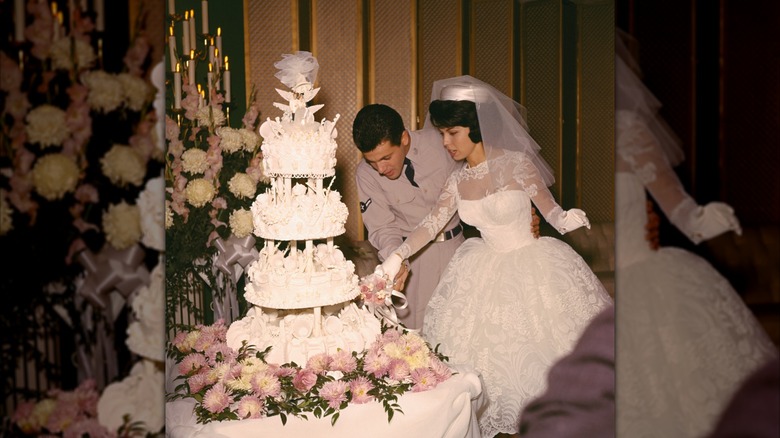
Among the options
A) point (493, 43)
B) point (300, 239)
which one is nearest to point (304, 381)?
point (300, 239)

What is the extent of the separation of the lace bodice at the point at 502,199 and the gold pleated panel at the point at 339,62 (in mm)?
1488

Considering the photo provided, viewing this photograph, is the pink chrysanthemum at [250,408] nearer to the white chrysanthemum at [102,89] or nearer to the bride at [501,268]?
the bride at [501,268]

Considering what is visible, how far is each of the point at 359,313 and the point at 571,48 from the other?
8.08 ft

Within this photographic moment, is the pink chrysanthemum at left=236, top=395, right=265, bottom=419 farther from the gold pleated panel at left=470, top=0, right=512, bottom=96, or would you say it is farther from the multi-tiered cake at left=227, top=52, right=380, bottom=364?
the gold pleated panel at left=470, top=0, right=512, bottom=96

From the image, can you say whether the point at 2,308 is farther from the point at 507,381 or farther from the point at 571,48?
the point at 571,48

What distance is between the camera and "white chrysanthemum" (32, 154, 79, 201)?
1818 mm

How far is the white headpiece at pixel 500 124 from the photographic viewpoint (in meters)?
3.79

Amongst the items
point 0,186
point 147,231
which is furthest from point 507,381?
point 0,186

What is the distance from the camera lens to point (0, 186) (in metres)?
1.81

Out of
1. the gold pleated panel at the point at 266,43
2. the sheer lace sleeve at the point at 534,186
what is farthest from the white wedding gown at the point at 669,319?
the gold pleated panel at the point at 266,43

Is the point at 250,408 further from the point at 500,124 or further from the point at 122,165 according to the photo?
the point at 500,124

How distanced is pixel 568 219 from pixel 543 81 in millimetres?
1648

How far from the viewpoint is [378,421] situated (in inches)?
117

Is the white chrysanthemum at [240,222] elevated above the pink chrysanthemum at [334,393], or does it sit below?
above
